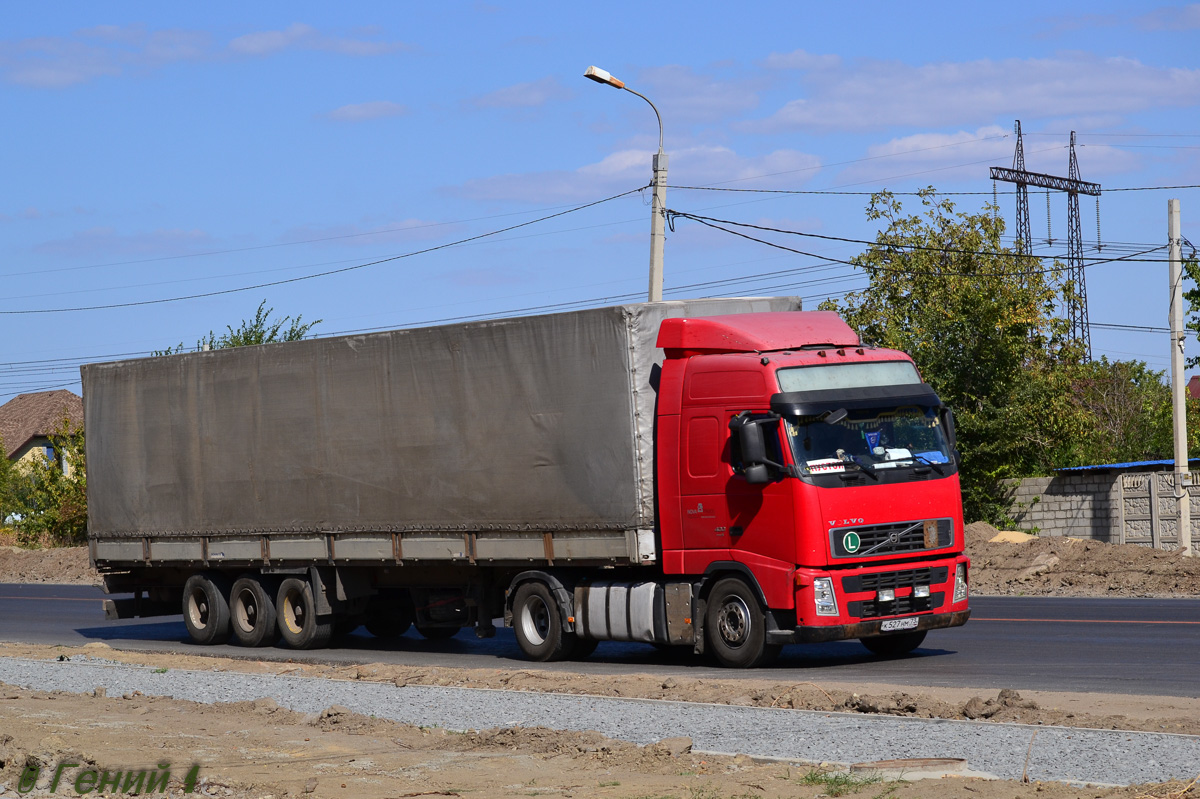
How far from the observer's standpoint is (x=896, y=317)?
41125 mm

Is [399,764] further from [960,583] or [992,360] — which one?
[992,360]

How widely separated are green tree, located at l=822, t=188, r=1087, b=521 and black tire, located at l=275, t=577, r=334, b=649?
740 inches

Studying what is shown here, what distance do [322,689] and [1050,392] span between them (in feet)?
83.3

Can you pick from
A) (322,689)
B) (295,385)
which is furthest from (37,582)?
(322,689)

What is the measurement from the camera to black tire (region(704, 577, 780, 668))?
13836 mm

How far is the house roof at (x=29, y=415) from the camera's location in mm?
100188

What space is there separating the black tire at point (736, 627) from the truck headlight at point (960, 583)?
187 cm

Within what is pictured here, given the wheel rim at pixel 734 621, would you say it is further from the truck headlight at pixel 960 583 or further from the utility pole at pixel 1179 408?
the utility pole at pixel 1179 408

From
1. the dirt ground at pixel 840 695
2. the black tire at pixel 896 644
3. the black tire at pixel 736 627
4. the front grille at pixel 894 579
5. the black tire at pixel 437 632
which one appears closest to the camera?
the dirt ground at pixel 840 695

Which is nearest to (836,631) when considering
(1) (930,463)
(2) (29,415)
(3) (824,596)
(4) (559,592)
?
(3) (824,596)

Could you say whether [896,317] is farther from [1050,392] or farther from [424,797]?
[424,797]

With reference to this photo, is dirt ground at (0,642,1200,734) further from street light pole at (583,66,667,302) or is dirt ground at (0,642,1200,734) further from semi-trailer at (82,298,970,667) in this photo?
street light pole at (583,66,667,302)

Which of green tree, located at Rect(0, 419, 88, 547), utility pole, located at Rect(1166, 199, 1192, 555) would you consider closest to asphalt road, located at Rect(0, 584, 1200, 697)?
utility pole, located at Rect(1166, 199, 1192, 555)

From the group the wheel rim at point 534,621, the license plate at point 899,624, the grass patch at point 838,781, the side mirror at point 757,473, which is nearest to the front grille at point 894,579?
the license plate at point 899,624
